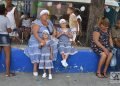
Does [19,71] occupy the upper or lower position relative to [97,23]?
lower

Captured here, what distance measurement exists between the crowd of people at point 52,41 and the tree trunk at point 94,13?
393mm

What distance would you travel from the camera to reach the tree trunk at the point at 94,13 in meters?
8.25

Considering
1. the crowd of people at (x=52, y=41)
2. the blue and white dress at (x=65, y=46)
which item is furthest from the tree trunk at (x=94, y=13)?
the blue and white dress at (x=65, y=46)

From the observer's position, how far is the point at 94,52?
7.82 meters

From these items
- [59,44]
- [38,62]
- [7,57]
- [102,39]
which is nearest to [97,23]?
[102,39]

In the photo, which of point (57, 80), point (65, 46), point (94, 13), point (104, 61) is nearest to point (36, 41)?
point (65, 46)

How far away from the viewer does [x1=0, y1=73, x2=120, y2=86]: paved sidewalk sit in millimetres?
7004

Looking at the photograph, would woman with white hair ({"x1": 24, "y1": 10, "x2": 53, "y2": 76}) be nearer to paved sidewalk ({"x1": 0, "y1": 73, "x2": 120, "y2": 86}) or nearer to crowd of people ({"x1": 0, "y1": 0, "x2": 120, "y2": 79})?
crowd of people ({"x1": 0, "y1": 0, "x2": 120, "y2": 79})

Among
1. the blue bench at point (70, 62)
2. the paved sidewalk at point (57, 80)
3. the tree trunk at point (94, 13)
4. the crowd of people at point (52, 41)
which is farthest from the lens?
the tree trunk at point (94, 13)

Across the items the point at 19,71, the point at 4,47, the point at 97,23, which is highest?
the point at 97,23

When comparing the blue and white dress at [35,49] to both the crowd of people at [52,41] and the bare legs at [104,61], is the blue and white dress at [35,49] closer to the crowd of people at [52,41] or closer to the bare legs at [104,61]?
the crowd of people at [52,41]

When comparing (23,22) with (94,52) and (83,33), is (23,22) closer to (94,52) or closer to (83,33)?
(83,33)

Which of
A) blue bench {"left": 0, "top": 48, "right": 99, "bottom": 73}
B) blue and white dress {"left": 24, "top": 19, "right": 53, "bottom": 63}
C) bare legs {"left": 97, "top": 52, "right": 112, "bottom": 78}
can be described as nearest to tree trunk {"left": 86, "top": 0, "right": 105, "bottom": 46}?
blue bench {"left": 0, "top": 48, "right": 99, "bottom": 73}

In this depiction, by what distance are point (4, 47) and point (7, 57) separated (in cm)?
23
